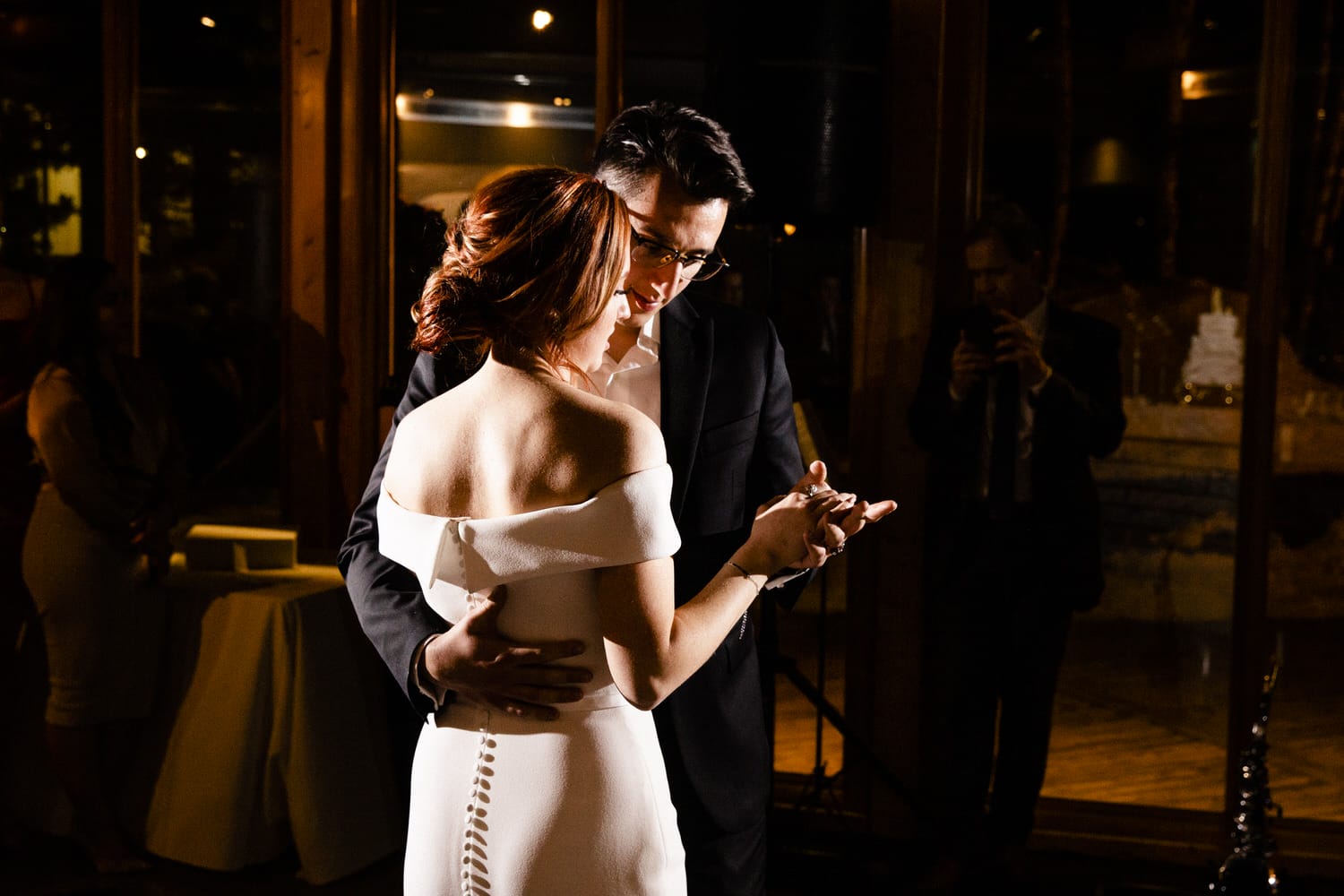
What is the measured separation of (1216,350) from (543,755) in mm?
3353

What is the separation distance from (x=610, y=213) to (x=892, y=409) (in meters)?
2.64

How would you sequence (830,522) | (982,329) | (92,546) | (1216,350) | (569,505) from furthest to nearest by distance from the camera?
(1216,350) → (92,546) → (982,329) → (830,522) → (569,505)

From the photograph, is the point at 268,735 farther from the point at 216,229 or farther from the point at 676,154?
the point at 676,154

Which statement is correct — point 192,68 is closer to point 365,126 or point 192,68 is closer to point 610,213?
point 365,126

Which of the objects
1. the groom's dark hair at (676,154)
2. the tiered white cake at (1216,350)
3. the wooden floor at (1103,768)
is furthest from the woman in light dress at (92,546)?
the tiered white cake at (1216,350)

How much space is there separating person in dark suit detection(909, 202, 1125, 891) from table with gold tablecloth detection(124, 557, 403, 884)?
5.42 feet

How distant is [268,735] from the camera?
11.6ft

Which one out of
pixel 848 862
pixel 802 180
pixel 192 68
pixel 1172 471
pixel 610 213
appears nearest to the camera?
pixel 610 213

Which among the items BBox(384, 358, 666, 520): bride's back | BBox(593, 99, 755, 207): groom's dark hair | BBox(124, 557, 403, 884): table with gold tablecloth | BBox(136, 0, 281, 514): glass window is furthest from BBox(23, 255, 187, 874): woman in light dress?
BBox(384, 358, 666, 520): bride's back

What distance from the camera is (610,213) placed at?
1.44 m

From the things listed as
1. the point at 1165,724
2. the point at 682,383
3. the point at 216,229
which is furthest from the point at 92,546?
the point at 1165,724

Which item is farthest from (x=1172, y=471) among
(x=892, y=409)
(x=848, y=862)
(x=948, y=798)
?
(x=848, y=862)

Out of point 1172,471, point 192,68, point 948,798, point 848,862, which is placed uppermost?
point 192,68

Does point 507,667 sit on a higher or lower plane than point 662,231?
lower
